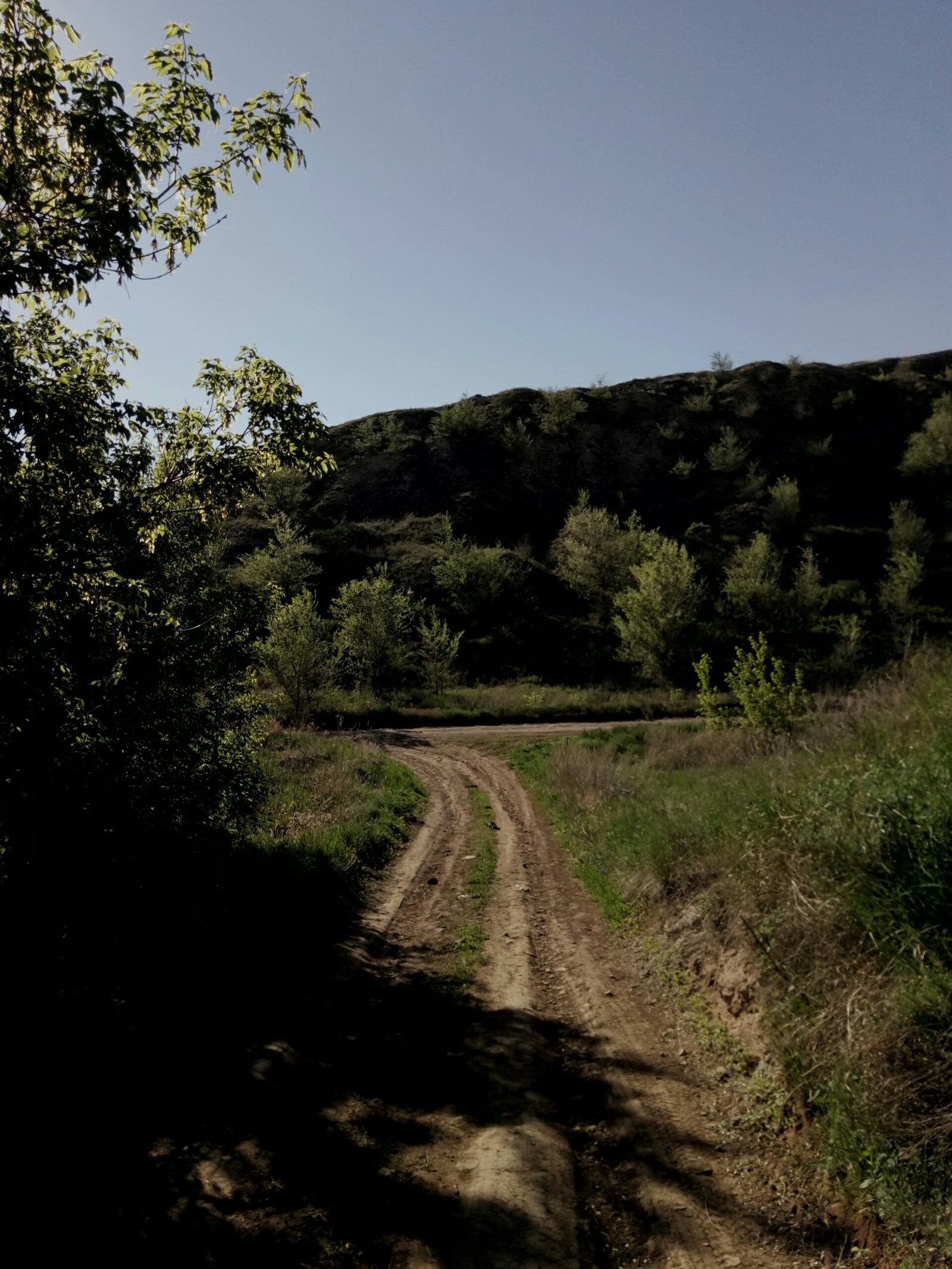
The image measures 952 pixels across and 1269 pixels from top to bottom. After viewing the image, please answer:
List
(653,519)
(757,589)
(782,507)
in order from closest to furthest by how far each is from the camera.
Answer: (757,589), (782,507), (653,519)

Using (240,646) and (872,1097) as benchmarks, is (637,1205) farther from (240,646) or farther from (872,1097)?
(240,646)

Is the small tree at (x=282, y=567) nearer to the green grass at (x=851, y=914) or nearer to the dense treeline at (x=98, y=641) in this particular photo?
the dense treeline at (x=98, y=641)

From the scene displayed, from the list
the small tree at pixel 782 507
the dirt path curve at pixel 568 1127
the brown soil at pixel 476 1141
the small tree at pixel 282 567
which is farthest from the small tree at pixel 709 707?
the small tree at pixel 782 507

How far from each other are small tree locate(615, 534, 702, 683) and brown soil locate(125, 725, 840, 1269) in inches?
1327

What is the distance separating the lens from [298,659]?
3048 cm

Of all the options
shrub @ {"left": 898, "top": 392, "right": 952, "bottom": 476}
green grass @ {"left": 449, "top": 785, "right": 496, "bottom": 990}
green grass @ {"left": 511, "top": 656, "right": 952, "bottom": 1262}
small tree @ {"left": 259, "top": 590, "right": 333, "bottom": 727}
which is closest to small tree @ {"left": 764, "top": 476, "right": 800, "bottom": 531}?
shrub @ {"left": 898, "top": 392, "right": 952, "bottom": 476}

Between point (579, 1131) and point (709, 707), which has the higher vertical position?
point (709, 707)

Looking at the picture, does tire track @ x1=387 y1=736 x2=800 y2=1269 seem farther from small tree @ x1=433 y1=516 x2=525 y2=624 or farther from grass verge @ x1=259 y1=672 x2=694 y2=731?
small tree @ x1=433 y1=516 x2=525 y2=624

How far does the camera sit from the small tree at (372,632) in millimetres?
38125

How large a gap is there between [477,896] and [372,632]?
29.3 meters

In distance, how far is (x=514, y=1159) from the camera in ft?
14.4

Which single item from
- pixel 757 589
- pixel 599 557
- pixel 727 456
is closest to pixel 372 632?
pixel 599 557

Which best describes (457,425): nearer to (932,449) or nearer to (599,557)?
(599,557)

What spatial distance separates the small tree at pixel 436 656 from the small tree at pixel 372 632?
1.36 meters
